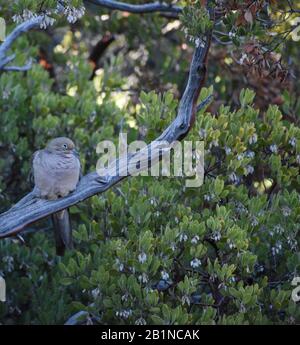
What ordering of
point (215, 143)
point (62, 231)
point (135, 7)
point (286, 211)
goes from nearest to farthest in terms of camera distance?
point (286, 211) < point (215, 143) < point (62, 231) < point (135, 7)

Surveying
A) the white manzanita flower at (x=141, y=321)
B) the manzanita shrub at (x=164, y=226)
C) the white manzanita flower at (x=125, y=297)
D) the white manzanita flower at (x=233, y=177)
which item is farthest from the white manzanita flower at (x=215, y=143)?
the white manzanita flower at (x=141, y=321)

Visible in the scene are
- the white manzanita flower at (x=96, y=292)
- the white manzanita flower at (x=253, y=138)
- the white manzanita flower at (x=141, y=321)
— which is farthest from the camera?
the white manzanita flower at (x=253, y=138)

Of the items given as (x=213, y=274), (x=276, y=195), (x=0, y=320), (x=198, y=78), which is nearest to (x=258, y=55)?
(x=198, y=78)

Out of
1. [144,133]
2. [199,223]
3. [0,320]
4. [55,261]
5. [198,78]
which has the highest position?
[198,78]

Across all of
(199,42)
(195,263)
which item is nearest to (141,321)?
(195,263)

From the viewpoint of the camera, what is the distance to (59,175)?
6973mm

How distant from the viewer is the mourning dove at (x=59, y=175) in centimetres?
680

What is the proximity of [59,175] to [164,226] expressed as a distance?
3.09ft

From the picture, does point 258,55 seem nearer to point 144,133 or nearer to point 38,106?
point 144,133

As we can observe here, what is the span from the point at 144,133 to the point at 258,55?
132 cm

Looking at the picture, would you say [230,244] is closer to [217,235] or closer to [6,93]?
[217,235]

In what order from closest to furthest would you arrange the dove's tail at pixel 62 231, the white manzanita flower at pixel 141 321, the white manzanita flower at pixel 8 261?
1. the white manzanita flower at pixel 141 321
2. the dove's tail at pixel 62 231
3. the white manzanita flower at pixel 8 261

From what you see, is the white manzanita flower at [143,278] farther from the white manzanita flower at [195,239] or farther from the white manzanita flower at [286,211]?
the white manzanita flower at [286,211]

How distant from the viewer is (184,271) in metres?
6.71
